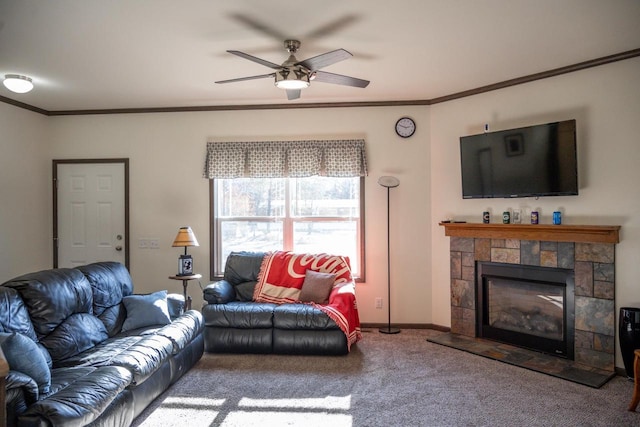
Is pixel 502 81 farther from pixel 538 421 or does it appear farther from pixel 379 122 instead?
pixel 538 421

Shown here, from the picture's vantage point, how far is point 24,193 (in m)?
4.90

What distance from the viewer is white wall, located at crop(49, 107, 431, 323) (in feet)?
15.8

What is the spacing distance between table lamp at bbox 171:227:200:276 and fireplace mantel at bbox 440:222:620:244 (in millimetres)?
2740

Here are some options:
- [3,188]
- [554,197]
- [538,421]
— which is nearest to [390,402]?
[538,421]

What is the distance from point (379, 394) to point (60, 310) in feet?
7.61

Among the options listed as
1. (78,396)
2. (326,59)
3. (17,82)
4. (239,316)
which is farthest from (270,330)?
(17,82)

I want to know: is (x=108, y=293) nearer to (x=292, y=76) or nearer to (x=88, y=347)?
(x=88, y=347)

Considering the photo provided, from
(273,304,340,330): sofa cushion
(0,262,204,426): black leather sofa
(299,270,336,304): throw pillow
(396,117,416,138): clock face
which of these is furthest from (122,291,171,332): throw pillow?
(396,117,416,138): clock face

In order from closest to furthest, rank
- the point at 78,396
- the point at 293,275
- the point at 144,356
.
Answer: the point at 78,396 < the point at 144,356 < the point at 293,275

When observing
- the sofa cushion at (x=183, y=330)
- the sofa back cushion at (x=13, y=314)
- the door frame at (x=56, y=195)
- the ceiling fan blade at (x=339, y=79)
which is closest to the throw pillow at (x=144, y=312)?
the sofa cushion at (x=183, y=330)

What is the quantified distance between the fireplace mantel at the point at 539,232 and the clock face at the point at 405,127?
43.4 inches

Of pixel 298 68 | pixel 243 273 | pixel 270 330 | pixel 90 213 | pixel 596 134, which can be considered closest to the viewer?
pixel 298 68

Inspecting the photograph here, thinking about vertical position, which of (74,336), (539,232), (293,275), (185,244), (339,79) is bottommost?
(74,336)

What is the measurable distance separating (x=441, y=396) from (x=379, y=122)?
299 cm
